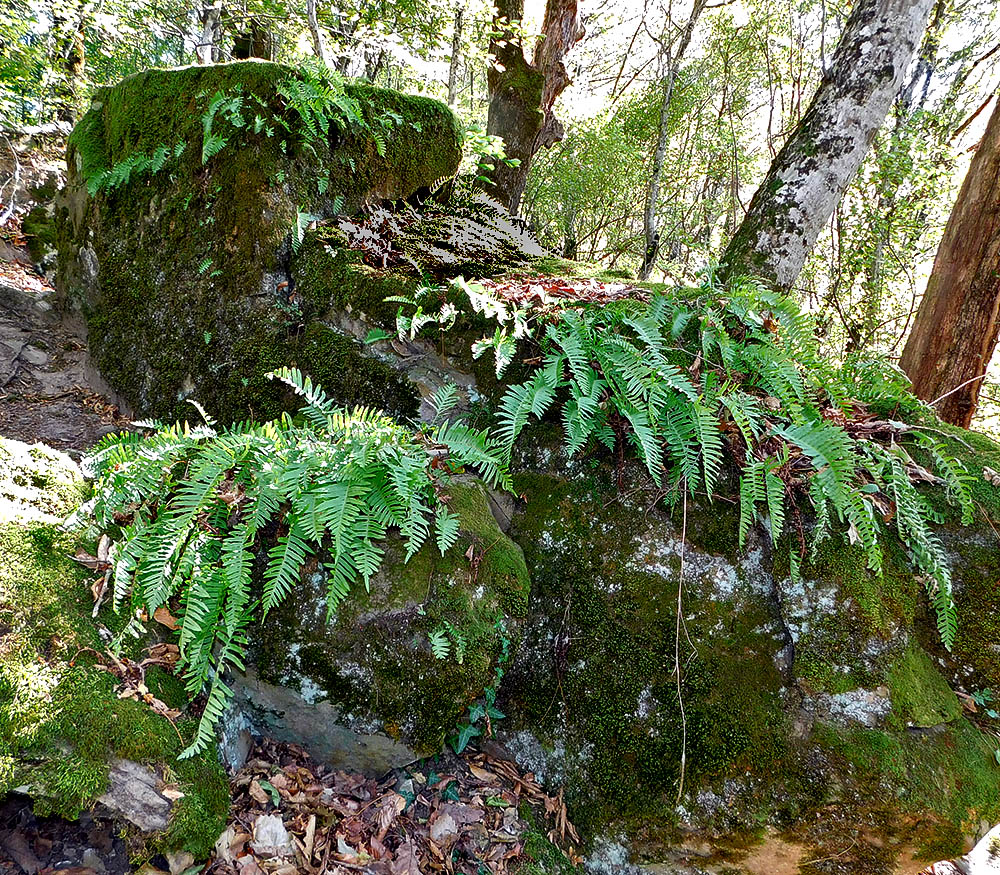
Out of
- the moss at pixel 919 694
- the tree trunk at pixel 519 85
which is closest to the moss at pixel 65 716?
the moss at pixel 919 694

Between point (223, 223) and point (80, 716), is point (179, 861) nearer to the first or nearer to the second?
point (80, 716)

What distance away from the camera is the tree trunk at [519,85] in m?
8.16

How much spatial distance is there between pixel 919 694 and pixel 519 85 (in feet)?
28.5

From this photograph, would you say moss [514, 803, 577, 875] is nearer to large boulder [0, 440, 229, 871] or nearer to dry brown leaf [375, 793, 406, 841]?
dry brown leaf [375, 793, 406, 841]

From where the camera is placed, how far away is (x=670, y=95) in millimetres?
11773

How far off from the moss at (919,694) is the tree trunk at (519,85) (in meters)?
7.15

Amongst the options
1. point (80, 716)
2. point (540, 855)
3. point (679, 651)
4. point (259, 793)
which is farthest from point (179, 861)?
point (679, 651)

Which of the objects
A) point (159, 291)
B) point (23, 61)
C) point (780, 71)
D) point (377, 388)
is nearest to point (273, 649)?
point (377, 388)

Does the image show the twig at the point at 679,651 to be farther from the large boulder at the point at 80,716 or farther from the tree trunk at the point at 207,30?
the tree trunk at the point at 207,30

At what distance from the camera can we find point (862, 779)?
242 cm

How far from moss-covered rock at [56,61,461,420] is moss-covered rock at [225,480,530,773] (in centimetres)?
131

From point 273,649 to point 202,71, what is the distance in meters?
4.47

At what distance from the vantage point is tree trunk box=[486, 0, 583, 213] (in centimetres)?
816

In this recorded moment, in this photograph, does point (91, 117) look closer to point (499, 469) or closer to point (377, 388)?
point (377, 388)
